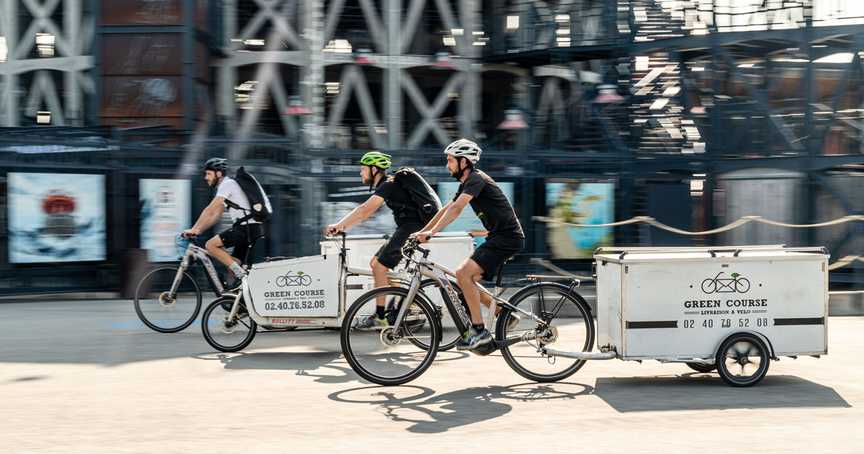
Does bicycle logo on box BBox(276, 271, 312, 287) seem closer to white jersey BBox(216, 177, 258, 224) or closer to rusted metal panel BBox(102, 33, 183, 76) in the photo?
white jersey BBox(216, 177, 258, 224)

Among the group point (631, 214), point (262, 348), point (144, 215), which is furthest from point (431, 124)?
point (262, 348)

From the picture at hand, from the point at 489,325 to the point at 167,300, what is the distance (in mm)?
4474

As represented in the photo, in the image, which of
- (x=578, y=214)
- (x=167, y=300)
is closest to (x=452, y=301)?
(x=167, y=300)

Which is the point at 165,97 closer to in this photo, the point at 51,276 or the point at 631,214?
the point at 51,276

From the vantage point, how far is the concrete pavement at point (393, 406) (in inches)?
→ 238

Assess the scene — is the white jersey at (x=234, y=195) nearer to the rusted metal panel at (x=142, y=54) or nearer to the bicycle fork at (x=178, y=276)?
the bicycle fork at (x=178, y=276)

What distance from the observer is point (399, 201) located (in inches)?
364

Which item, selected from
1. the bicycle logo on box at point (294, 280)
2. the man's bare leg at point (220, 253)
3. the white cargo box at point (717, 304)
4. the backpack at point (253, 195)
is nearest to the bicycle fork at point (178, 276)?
the man's bare leg at point (220, 253)

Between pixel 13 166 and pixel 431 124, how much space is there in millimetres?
19694

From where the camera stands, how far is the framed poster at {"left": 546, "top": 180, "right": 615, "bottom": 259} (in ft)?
56.9

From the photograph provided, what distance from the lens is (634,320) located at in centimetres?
766

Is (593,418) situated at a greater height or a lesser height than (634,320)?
lesser

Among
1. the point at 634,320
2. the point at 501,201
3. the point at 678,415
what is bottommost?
the point at 678,415

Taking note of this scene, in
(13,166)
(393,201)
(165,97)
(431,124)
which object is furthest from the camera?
(431,124)
